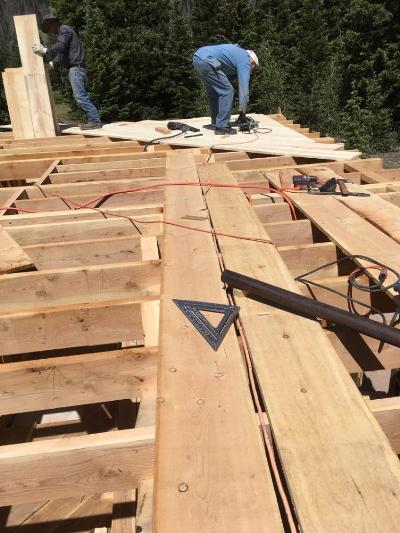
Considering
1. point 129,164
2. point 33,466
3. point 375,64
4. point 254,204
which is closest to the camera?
point 33,466

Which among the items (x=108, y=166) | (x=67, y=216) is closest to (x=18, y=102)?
(x=108, y=166)

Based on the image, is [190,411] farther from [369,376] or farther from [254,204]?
[369,376]

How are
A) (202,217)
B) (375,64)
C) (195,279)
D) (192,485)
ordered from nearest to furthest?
(192,485)
(195,279)
(202,217)
(375,64)

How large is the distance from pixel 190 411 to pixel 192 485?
0.28m

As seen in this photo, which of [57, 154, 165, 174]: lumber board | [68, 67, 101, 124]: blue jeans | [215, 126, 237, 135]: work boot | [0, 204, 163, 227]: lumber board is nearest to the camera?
[0, 204, 163, 227]: lumber board

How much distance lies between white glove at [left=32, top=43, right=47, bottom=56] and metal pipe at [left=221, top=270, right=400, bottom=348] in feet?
20.0

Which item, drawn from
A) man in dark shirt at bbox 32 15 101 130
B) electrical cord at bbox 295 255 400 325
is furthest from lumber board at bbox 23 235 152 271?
man in dark shirt at bbox 32 15 101 130

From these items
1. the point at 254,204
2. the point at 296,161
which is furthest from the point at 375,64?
the point at 254,204

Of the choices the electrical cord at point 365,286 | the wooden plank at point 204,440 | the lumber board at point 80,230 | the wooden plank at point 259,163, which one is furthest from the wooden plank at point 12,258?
the wooden plank at point 259,163

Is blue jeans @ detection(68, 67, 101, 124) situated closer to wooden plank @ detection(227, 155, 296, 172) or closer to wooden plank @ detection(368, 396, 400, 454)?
wooden plank @ detection(227, 155, 296, 172)

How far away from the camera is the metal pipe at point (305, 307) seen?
5.84 ft

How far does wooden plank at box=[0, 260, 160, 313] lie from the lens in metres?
2.50

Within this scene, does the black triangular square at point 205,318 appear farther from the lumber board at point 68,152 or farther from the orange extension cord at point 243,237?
the lumber board at point 68,152

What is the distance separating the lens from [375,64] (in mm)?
26219
